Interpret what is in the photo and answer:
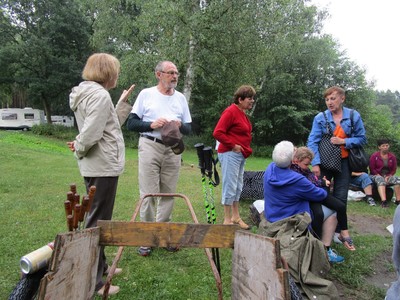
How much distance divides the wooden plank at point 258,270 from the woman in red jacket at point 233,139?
2663mm

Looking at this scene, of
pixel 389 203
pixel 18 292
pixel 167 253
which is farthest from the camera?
pixel 389 203

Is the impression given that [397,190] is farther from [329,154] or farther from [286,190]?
[286,190]

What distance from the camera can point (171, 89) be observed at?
12.7 ft

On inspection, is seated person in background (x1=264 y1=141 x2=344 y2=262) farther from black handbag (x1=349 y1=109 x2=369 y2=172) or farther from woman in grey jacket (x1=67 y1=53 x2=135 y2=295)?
woman in grey jacket (x1=67 y1=53 x2=135 y2=295)

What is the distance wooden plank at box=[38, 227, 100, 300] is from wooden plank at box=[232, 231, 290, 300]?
2.79 ft

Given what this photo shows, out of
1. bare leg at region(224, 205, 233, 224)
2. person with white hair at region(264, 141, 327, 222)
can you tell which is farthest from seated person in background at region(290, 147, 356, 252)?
bare leg at region(224, 205, 233, 224)

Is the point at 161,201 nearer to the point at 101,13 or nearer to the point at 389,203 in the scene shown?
the point at 389,203

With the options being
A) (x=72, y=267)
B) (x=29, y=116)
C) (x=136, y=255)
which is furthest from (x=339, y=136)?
(x=29, y=116)

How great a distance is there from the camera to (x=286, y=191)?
3482mm

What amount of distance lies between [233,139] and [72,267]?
3236 millimetres

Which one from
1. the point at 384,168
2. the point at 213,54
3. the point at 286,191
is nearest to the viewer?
the point at 286,191

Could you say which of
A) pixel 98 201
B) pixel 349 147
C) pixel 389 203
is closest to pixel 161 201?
pixel 98 201

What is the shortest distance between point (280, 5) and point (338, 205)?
593 inches

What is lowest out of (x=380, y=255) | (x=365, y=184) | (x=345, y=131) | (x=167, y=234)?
(x=380, y=255)
